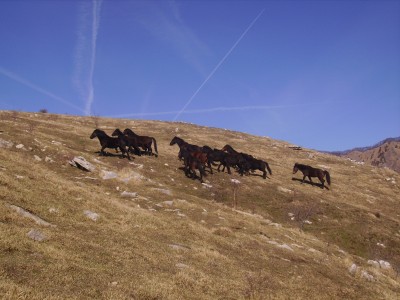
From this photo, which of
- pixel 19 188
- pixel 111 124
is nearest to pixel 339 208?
pixel 19 188

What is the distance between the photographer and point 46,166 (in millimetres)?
25172

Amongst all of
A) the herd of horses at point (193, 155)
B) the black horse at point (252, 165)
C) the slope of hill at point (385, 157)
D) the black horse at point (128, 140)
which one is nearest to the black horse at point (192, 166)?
the herd of horses at point (193, 155)

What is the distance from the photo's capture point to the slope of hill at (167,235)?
10922 mm

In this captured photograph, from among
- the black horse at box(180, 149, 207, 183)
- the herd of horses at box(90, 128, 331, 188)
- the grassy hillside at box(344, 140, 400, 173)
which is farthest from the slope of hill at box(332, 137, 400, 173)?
the black horse at box(180, 149, 207, 183)

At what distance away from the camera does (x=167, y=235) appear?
17031 millimetres

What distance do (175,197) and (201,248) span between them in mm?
8658

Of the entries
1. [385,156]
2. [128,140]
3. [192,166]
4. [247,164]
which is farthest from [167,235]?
[385,156]

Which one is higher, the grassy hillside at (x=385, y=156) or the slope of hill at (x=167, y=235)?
the grassy hillside at (x=385, y=156)

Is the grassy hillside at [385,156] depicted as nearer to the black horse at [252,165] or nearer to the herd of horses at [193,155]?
the black horse at [252,165]

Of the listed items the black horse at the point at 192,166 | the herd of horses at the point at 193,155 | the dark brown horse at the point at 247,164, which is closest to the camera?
the black horse at the point at 192,166

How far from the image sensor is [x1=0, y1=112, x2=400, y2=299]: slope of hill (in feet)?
35.8

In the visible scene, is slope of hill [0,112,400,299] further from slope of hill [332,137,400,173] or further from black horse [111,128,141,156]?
slope of hill [332,137,400,173]

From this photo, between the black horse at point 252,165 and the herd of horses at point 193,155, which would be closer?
the herd of horses at point 193,155

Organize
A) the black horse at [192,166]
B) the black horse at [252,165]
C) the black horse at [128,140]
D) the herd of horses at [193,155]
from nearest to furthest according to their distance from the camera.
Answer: the black horse at [192,166]
the herd of horses at [193,155]
the black horse at [128,140]
the black horse at [252,165]
